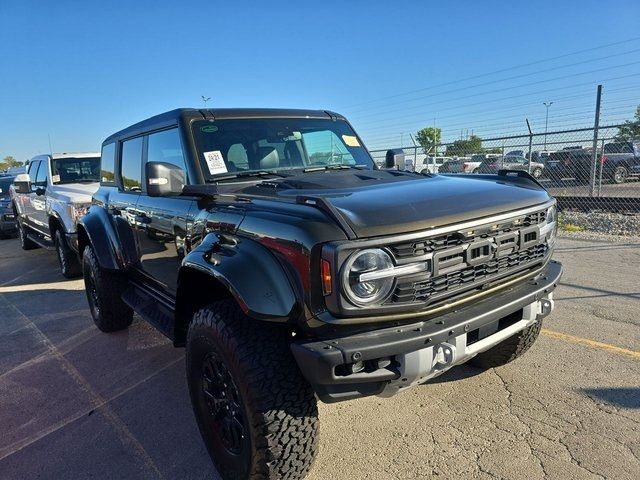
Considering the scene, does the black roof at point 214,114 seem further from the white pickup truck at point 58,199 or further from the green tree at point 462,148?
the green tree at point 462,148

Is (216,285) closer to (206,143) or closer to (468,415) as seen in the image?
(206,143)

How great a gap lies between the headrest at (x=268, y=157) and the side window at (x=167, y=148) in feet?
1.73

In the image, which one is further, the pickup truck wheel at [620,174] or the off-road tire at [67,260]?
the pickup truck wheel at [620,174]

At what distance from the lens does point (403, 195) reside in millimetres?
2527

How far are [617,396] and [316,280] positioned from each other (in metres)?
2.30

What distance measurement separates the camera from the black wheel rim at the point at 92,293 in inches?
190

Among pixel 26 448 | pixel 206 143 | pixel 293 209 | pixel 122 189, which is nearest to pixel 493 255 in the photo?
pixel 293 209

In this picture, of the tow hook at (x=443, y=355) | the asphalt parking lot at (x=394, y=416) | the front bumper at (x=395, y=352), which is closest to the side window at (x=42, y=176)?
the asphalt parking lot at (x=394, y=416)

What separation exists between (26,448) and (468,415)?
2721mm

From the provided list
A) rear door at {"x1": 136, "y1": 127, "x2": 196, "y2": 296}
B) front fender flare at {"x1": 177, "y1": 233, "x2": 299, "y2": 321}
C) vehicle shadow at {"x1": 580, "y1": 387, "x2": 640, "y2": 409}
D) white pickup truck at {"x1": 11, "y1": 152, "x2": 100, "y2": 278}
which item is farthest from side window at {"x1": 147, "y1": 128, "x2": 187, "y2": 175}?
white pickup truck at {"x1": 11, "y1": 152, "x2": 100, "y2": 278}

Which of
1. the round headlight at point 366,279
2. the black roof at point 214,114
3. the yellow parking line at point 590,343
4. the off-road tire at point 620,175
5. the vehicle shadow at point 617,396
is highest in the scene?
the black roof at point 214,114

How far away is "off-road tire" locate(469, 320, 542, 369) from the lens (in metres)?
3.27

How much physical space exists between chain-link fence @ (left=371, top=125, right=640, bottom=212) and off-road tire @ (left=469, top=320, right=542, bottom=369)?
8.10 meters

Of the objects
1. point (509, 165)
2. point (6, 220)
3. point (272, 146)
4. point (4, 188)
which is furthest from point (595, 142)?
point (4, 188)
